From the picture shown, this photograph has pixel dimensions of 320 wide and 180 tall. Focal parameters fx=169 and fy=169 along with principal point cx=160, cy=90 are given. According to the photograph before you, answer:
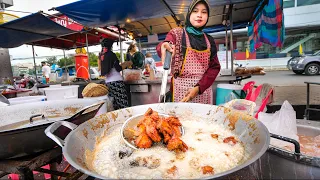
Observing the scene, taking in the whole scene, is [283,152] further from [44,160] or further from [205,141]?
[44,160]

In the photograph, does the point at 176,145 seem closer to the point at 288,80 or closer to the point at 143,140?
the point at 143,140

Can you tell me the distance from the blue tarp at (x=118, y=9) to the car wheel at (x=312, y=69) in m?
12.0

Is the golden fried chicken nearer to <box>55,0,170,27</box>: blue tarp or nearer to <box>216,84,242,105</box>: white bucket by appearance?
<box>216,84,242,105</box>: white bucket

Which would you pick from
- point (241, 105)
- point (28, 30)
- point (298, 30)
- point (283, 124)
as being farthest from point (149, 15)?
point (298, 30)

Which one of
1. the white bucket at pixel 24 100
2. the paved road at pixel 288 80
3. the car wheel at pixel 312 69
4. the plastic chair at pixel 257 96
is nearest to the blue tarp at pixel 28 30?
the white bucket at pixel 24 100

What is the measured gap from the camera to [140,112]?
4.38 feet

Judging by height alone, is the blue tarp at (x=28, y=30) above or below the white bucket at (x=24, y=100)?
above

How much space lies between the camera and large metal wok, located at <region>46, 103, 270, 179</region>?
2.46 feet

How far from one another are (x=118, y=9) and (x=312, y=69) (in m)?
13.8

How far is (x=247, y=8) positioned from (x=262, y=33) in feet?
3.45

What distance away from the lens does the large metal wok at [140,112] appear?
2.46 feet

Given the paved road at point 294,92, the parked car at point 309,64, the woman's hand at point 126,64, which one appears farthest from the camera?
A: the parked car at point 309,64

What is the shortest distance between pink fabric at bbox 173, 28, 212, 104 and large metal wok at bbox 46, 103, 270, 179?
2.88ft

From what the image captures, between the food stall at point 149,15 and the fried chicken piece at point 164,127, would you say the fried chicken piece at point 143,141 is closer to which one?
the fried chicken piece at point 164,127
